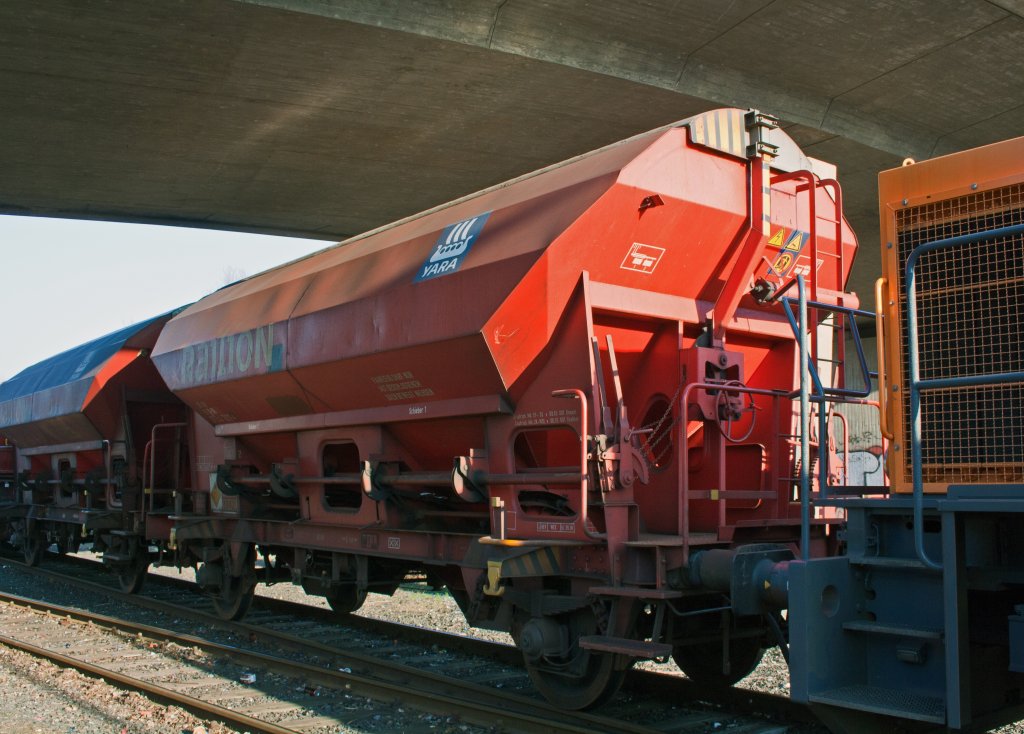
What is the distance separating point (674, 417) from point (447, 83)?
31.1ft

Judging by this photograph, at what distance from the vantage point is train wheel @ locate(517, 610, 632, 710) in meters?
6.72

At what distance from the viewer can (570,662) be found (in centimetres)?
690

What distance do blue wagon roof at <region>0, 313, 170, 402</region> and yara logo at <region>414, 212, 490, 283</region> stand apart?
24.7 ft

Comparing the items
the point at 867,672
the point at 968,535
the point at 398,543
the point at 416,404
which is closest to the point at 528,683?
the point at 398,543

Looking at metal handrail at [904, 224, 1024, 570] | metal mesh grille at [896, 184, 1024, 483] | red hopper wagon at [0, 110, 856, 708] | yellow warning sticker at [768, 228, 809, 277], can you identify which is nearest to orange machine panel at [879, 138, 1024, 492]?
metal mesh grille at [896, 184, 1024, 483]

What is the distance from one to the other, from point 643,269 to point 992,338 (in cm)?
274

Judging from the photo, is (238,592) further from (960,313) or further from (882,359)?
(960,313)

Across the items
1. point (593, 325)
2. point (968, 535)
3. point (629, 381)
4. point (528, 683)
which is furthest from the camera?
point (528, 683)

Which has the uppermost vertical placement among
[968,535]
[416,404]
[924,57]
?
[924,57]

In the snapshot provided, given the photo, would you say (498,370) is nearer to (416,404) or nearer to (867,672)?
(416,404)

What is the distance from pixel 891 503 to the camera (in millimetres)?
4625

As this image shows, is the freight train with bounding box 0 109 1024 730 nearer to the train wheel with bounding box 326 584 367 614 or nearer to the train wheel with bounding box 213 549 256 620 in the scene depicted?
the train wheel with bounding box 213 549 256 620

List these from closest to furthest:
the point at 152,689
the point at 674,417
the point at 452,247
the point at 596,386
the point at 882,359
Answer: the point at 882,359
the point at 596,386
the point at 674,417
the point at 452,247
the point at 152,689

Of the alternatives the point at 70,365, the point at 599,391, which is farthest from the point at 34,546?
the point at 599,391
